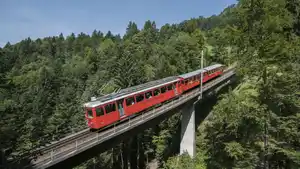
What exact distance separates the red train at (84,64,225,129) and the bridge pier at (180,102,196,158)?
3.34 m

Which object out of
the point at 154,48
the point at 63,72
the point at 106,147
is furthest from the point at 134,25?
the point at 106,147

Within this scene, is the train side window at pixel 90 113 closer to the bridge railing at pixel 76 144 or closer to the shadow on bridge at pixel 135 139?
the bridge railing at pixel 76 144

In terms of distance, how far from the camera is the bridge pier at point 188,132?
107ft

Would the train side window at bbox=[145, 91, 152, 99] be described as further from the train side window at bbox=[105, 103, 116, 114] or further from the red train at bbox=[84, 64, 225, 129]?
the train side window at bbox=[105, 103, 116, 114]

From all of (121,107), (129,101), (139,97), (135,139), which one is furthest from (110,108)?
(135,139)

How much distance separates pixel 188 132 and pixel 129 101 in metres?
13.7

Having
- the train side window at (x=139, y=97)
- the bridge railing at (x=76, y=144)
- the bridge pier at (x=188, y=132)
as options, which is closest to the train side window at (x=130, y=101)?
the train side window at (x=139, y=97)

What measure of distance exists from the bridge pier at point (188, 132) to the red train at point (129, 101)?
3338 millimetres

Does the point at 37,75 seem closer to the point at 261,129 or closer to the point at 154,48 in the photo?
the point at 154,48

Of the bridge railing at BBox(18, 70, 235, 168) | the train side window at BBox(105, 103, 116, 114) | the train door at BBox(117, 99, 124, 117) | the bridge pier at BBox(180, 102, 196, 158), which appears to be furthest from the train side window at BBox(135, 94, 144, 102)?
the bridge pier at BBox(180, 102, 196, 158)

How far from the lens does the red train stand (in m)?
19.2

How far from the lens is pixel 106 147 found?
1819cm

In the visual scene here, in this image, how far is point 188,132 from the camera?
109 ft

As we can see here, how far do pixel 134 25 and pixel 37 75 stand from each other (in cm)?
7455
